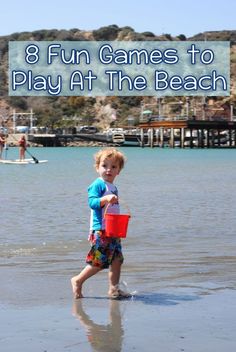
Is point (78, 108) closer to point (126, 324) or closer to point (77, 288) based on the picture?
point (77, 288)

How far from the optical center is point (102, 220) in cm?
775

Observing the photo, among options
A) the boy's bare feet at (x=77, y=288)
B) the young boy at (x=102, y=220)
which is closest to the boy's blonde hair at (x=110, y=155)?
the young boy at (x=102, y=220)

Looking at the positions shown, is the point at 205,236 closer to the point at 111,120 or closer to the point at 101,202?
the point at 101,202

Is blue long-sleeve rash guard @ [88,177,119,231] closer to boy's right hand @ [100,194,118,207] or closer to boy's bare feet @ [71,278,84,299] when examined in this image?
boy's right hand @ [100,194,118,207]

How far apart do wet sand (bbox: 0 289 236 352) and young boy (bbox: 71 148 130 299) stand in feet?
0.53

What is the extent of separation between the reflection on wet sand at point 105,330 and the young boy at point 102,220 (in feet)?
1.48

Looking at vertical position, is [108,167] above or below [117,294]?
above

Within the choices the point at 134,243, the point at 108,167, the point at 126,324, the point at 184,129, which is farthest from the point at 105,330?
the point at 184,129

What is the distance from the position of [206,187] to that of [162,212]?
393 inches

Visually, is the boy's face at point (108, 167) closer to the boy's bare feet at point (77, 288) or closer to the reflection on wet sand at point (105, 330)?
the boy's bare feet at point (77, 288)

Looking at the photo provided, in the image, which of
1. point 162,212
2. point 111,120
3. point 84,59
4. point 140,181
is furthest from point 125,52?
point 162,212

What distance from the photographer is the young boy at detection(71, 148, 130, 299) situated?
7.64 metres

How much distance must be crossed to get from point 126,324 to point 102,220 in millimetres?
1293

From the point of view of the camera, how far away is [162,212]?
1834cm
